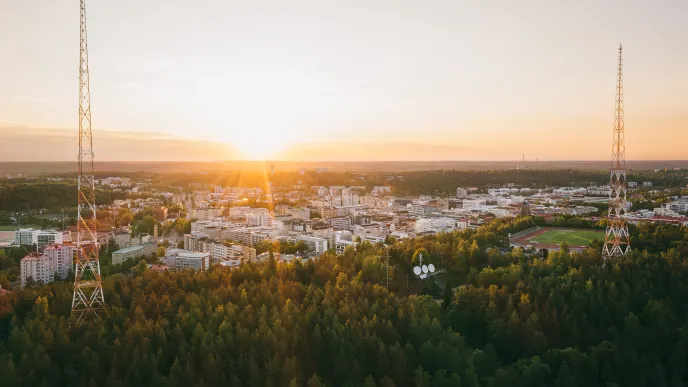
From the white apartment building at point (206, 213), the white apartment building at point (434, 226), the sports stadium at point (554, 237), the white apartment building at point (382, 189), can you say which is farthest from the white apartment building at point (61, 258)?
the white apartment building at point (382, 189)

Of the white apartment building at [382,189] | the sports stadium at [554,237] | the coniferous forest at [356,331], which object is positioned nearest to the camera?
the coniferous forest at [356,331]

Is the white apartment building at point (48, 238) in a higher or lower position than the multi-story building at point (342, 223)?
higher

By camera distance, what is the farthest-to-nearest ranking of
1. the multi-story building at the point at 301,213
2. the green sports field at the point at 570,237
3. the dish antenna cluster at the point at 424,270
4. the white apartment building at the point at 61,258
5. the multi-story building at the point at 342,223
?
the multi-story building at the point at 301,213, the multi-story building at the point at 342,223, the green sports field at the point at 570,237, the white apartment building at the point at 61,258, the dish antenna cluster at the point at 424,270

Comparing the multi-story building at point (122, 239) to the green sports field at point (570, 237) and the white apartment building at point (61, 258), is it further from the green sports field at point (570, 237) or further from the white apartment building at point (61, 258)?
the green sports field at point (570, 237)

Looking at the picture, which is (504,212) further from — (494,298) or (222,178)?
(222,178)

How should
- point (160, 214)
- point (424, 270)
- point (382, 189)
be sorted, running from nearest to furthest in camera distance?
point (424, 270) < point (160, 214) < point (382, 189)

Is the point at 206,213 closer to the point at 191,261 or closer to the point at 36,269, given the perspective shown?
the point at 191,261

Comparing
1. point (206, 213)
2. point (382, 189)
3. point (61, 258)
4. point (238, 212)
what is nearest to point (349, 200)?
point (382, 189)
